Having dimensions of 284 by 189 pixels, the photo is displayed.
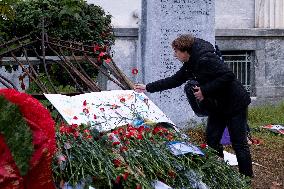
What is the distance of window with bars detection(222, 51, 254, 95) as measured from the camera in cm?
1195

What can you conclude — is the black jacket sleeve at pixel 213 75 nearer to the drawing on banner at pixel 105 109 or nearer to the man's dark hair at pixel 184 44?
the man's dark hair at pixel 184 44

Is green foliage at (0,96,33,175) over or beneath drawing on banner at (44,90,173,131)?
over

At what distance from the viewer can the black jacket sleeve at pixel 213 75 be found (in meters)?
5.22

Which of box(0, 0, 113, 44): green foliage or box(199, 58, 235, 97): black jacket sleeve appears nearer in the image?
box(199, 58, 235, 97): black jacket sleeve

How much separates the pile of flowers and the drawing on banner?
195mm

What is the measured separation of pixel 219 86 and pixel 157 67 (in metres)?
2.61

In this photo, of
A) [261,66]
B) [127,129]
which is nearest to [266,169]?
[127,129]

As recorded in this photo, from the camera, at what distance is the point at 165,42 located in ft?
25.8

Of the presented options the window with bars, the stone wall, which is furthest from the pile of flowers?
the window with bars

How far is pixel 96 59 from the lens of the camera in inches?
215

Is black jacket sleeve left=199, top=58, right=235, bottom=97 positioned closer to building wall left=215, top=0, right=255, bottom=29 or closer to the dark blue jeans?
the dark blue jeans

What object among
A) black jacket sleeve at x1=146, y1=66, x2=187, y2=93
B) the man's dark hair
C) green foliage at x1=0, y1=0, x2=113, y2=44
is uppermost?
green foliage at x1=0, y1=0, x2=113, y2=44

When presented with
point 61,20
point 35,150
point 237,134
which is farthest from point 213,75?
point 35,150

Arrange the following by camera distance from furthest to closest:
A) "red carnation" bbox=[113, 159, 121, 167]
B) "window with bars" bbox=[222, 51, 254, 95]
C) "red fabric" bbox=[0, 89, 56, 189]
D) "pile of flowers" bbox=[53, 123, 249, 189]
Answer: "window with bars" bbox=[222, 51, 254, 95] → "red carnation" bbox=[113, 159, 121, 167] → "pile of flowers" bbox=[53, 123, 249, 189] → "red fabric" bbox=[0, 89, 56, 189]
